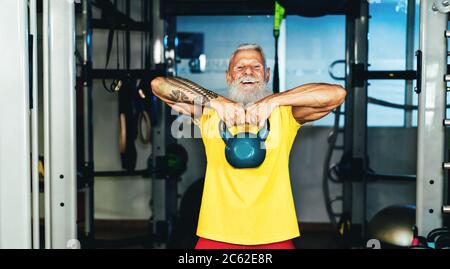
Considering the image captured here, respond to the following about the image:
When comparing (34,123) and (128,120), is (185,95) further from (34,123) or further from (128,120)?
(128,120)

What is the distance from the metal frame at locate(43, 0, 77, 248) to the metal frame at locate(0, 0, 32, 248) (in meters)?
0.08

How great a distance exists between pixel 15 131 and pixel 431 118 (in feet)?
4.74

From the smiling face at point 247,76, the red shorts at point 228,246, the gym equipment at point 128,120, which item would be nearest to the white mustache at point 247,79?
the smiling face at point 247,76

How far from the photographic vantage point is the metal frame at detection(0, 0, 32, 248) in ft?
5.54

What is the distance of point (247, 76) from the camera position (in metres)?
2.08

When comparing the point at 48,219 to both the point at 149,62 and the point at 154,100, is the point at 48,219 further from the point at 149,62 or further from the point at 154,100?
the point at 149,62

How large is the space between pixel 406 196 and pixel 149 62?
2844mm

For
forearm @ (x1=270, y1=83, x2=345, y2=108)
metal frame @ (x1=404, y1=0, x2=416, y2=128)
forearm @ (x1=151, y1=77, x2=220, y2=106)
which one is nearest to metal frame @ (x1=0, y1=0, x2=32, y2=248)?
forearm @ (x1=151, y1=77, x2=220, y2=106)

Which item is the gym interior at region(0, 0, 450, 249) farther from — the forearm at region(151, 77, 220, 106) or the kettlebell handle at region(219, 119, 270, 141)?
the forearm at region(151, 77, 220, 106)

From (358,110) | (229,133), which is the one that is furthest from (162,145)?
(229,133)

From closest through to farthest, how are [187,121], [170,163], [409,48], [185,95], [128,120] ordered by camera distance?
[185,95], [187,121], [170,163], [128,120], [409,48]

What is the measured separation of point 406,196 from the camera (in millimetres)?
4883

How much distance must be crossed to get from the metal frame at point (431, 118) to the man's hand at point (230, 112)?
633 millimetres
